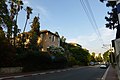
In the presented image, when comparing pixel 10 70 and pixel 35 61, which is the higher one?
pixel 35 61

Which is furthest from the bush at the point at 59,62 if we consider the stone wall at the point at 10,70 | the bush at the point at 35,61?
the stone wall at the point at 10,70

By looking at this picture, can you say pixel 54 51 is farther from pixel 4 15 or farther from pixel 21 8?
pixel 4 15

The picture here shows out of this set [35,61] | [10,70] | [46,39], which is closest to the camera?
[10,70]

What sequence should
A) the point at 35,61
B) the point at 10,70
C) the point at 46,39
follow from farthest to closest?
the point at 46,39 < the point at 35,61 < the point at 10,70

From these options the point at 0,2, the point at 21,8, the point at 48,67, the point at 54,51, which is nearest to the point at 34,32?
the point at 54,51

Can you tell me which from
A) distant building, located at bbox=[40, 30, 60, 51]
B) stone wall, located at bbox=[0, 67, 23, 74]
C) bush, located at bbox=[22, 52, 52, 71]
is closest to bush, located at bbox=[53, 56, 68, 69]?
bush, located at bbox=[22, 52, 52, 71]

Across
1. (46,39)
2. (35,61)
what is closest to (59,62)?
(35,61)

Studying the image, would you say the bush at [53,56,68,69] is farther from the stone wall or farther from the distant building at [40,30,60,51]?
the stone wall

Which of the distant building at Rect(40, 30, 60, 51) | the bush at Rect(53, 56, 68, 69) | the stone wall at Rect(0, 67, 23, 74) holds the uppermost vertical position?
the distant building at Rect(40, 30, 60, 51)

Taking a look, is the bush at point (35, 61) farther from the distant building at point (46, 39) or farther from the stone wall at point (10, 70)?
the distant building at point (46, 39)

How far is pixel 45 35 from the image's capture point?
196 feet

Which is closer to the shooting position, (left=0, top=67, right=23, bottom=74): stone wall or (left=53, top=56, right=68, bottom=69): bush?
(left=0, top=67, right=23, bottom=74): stone wall

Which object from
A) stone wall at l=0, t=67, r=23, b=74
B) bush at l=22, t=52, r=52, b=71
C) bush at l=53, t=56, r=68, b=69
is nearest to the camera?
stone wall at l=0, t=67, r=23, b=74

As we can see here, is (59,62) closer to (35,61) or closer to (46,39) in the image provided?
(35,61)
